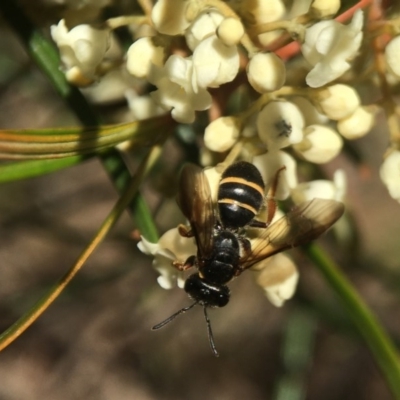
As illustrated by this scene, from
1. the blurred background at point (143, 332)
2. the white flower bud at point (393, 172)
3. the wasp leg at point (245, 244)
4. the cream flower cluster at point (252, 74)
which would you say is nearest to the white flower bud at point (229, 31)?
the cream flower cluster at point (252, 74)

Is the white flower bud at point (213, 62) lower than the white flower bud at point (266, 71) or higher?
higher

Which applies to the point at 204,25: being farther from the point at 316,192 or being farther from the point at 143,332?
the point at 143,332

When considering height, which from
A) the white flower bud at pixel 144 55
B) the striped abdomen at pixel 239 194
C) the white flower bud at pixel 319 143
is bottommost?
the striped abdomen at pixel 239 194

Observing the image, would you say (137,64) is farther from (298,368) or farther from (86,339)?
(86,339)

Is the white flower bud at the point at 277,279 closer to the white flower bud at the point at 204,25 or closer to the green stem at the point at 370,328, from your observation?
the green stem at the point at 370,328

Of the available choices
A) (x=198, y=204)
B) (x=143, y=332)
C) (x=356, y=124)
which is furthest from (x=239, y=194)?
(x=143, y=332)

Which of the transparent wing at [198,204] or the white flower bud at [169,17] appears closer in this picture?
the white flower bud at [169,17]

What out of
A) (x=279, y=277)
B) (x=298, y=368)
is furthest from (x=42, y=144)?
(x=298, y=368)
